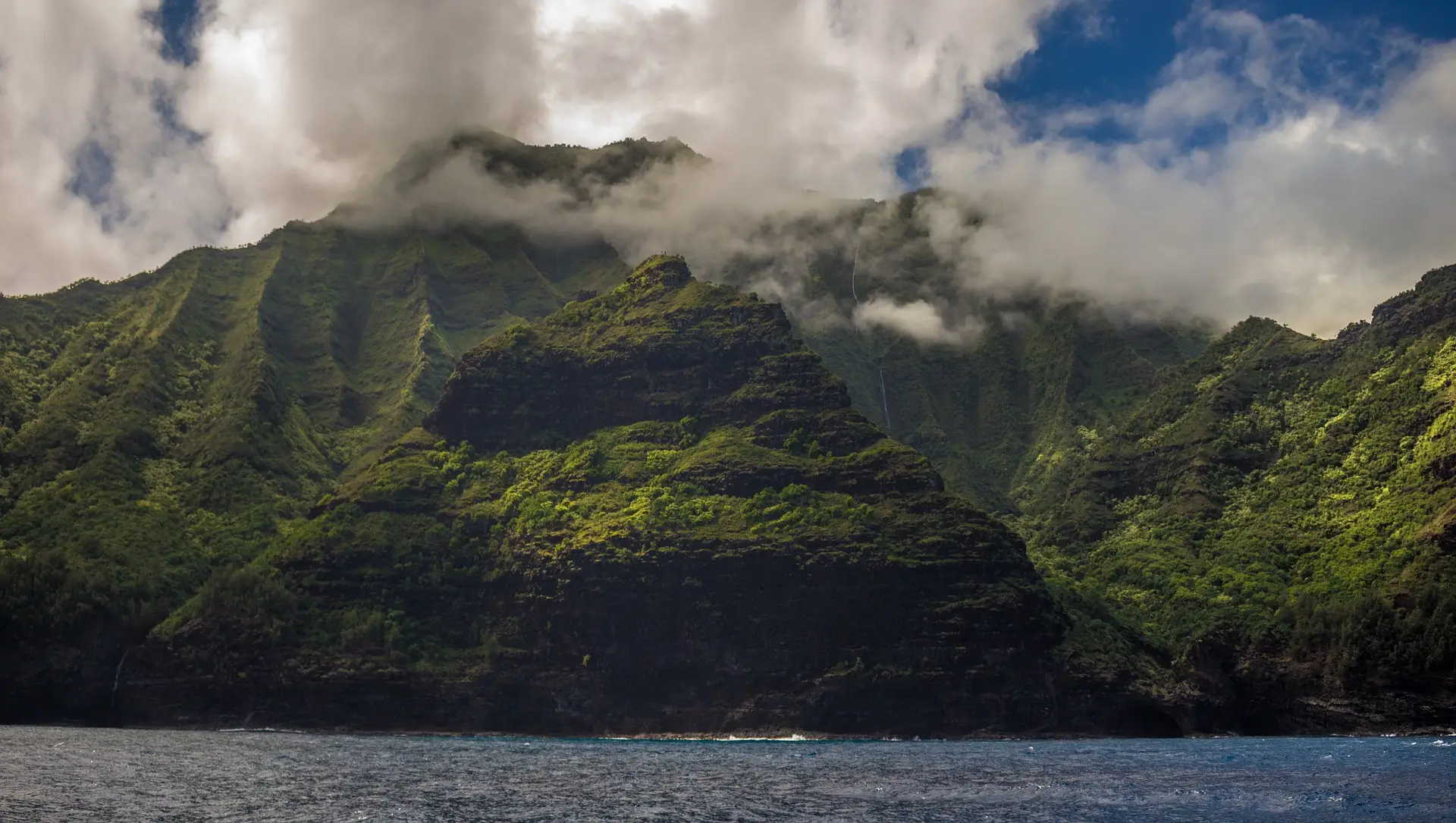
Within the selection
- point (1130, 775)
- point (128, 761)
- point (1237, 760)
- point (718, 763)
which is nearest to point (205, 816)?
point (128, 761)

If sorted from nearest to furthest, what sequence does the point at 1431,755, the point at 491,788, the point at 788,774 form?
the point at 491,788 → the point at 788,774 → the point at 1431,755

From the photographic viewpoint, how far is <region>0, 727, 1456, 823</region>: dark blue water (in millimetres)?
100312

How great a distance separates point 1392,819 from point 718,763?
264ft

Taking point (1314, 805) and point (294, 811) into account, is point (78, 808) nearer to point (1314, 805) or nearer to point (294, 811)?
point (294, 811)

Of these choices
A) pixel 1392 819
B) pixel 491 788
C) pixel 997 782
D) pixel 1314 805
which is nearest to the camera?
pixel 1392 819

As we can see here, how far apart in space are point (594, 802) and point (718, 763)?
5108 cm

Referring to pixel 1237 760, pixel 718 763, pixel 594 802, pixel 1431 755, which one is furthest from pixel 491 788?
pixel 1431 755

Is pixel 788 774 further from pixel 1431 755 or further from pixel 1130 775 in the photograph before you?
pixel 1431 755

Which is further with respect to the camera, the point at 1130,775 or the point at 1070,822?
the point at 1130,775

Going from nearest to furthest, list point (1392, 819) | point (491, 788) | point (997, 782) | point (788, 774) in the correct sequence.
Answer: point (1392, 819) → point (491, 788) → point (997, 782) → point (788, 774)

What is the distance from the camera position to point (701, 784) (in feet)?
422

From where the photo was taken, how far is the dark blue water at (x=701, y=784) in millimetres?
100312

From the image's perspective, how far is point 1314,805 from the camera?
105000 millimetres

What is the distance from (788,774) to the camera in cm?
14100
